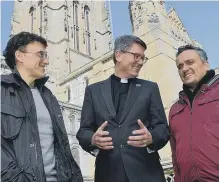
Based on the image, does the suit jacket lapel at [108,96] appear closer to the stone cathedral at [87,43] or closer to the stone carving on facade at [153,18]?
the stone cathedral at [87,43]

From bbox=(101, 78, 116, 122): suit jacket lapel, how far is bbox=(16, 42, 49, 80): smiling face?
1.96ft

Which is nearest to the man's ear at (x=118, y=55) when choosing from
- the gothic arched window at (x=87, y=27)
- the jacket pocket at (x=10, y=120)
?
the jacket pocket at (x=10, y=120)

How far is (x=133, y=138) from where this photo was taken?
2457mm

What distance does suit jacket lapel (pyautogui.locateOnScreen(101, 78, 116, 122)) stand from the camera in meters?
2.80

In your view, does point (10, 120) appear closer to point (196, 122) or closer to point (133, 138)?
point (133, 138)

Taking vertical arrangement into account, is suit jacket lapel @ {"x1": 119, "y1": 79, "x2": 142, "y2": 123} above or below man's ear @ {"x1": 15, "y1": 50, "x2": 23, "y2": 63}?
below

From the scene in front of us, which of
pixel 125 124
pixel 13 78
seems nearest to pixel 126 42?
pixel 125 124

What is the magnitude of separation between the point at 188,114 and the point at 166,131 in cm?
29

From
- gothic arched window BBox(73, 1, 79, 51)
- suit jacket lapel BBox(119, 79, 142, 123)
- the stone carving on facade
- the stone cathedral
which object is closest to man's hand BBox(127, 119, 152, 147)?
suit jacket lapel BBox(119, 79, 142, 123)

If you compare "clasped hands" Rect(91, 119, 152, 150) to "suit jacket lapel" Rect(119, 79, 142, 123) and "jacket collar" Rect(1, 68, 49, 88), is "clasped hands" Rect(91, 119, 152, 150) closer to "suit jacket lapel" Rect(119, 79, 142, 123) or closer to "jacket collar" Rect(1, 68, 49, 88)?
"suit jacket lapel" Rect(119, 79, 142, 123)

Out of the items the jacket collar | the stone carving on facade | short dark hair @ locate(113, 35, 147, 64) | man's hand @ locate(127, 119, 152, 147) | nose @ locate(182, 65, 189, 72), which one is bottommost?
man's hand @ locate(127, 119, 152, 147)

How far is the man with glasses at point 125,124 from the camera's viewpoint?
8.50ft

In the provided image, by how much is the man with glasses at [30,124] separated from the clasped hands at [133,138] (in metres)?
0.35

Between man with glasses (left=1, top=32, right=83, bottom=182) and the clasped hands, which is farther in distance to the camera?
the clasped hands
